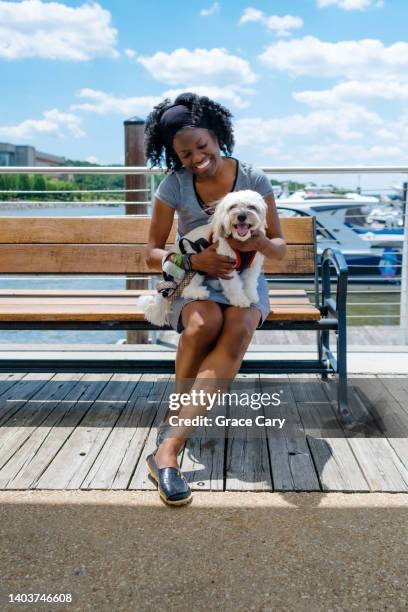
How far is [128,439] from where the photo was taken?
303cm

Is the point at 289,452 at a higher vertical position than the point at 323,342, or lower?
lower

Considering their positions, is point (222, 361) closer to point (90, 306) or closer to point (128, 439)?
point (128, 439)

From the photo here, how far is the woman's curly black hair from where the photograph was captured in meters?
2.90

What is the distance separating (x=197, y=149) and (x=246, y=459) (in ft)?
4.34

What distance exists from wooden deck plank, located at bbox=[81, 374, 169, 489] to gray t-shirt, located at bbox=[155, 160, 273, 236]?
1.00 m

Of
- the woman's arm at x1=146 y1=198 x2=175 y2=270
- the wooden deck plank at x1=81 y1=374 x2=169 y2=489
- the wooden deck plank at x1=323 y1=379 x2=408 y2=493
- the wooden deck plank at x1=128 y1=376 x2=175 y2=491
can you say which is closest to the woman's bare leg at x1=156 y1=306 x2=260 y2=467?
the wooden deck plank at x1=128 y1=376 x2=175 y2=491

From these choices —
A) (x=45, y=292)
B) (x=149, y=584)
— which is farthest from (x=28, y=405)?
(x=149, y=584)

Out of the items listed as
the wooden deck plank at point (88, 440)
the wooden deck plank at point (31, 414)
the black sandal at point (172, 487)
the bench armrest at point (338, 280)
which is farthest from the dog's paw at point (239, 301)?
the wooden deck plank at point (31, 414)

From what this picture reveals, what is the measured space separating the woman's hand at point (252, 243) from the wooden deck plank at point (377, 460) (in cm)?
98

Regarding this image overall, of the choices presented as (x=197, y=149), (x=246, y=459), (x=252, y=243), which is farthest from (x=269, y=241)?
(x=246, y=459)

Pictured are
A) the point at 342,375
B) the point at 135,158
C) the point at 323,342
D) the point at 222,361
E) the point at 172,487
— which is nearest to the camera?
the point at 172,487

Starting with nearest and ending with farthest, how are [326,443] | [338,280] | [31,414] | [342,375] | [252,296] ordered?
1. [252,296]
2. [326,443]
3. [338,280]
4. [342,375]
5. [31,414]

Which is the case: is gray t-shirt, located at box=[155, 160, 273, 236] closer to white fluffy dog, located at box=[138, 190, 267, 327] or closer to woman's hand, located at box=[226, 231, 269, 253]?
white fluffy dog, located at box=[138, 190, 267, 327]

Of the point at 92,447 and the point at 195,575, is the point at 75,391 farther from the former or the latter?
the point at 195,575
